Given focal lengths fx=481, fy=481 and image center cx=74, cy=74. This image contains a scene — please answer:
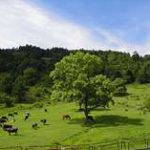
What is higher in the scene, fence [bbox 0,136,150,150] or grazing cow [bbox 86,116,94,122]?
grazing cow [bbox 86,116,94,122]

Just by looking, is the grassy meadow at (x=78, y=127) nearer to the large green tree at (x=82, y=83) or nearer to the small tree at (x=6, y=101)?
the large green tree at (x=82, y=83)

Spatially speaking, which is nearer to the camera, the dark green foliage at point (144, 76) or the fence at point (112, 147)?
the fence at point (112, 147)

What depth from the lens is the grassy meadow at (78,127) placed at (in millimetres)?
67000

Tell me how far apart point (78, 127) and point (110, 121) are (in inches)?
297

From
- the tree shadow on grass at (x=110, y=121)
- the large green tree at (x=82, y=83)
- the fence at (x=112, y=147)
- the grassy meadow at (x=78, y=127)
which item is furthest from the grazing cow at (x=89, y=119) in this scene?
the fence at (x=112, y=147)

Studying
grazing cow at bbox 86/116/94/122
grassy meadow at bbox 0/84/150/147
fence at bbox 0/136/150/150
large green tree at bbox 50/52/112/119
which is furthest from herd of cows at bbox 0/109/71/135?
fence at bbox 0/136/150/150

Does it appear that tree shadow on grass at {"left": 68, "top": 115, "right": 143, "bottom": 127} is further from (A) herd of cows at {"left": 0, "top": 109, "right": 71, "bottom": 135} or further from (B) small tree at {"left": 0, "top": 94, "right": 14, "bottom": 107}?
(B) small tree at {"left": 0, "top": 94, "right": 14, "bottom": 107}

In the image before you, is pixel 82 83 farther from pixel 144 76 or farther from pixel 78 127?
pixel 144 76

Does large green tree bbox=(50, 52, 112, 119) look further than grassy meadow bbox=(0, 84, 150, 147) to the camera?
Yes

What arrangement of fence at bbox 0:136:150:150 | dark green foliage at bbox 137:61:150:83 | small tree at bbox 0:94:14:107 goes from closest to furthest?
1. fence at bbox 0:136:150:150
2. small tree at bbox 0:94:14:107
3. dark green foliage at bbox 137:61:150:83

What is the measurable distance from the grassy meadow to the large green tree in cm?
344

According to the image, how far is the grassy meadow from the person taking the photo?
67000 millimetres

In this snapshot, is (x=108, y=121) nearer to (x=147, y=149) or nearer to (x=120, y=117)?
(x=120, y=117)

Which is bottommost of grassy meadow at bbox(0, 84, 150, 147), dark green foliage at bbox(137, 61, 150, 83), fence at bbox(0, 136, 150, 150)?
fence at bbox(0, 136, 150, 150)
